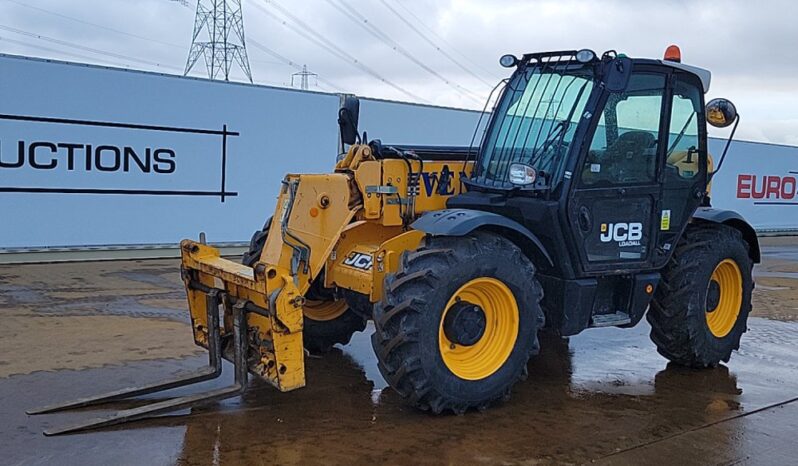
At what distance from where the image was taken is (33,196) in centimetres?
1087

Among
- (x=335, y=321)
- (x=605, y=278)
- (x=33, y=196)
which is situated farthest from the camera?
(x=33, y=196)

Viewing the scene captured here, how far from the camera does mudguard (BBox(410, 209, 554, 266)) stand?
4.73m

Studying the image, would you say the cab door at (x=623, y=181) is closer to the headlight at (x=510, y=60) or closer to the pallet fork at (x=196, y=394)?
the headlight at (x=510, y=60)

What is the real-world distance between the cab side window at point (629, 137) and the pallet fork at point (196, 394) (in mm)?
2497

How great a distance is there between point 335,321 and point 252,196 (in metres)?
6.88

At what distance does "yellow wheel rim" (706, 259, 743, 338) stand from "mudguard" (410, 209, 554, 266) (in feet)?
6.39

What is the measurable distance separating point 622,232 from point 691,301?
0.86m

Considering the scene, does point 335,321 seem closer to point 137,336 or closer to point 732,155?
point 137,336

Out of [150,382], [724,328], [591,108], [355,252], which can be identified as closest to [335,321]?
[355,252]

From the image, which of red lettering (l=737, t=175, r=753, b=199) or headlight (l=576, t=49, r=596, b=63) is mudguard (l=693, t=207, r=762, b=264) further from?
red lettering (l=737, t=175, r=753, b=199)

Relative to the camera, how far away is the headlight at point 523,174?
5312 mm

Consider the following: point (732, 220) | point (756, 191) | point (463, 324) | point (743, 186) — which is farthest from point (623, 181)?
point (756, 191)

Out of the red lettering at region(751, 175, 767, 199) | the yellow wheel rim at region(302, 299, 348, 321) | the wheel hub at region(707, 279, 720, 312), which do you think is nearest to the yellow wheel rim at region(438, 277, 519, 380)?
the yellow wheel rim at region(302, 299, 348, 321)

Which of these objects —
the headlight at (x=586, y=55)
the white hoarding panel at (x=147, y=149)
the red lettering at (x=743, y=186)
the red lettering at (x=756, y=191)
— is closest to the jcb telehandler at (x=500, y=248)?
the headlight at (x=586, y=55)
